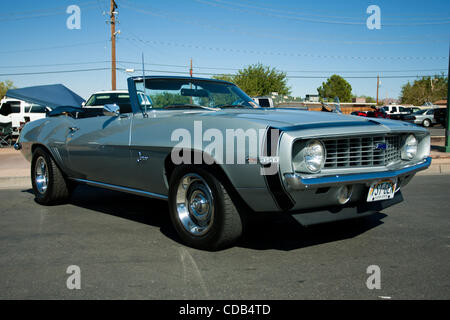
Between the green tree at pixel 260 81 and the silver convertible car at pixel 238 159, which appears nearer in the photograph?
the silver convertible car at pixel 238 159

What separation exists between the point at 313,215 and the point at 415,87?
3223 inches

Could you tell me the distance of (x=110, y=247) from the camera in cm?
378

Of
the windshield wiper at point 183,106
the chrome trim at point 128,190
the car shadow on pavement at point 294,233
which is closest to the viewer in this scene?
the car shadow on pavement at point 294,233

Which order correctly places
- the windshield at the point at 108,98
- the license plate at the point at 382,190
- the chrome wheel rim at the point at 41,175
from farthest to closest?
the windshield at the point at 108,98, the chrome wheel rim at the point at 41,175, the license plate at the point at 382,190

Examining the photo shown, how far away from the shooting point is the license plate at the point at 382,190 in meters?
3.44

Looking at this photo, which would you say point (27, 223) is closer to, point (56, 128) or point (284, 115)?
point (56, 128)

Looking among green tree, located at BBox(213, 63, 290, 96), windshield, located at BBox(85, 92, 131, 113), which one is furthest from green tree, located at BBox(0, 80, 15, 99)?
windshield, located at BBox(85, 92, 131, 113)

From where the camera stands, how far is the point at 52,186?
5.59m

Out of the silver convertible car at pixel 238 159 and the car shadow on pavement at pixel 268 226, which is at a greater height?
the silver convertible car at pixel 238 159

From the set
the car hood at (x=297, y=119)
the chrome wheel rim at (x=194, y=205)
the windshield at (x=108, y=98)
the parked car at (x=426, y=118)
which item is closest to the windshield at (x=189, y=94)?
the chrome wheel rim at (x=194, y=205)

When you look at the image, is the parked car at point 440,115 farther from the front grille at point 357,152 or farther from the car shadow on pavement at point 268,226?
the front grille at point 357,152

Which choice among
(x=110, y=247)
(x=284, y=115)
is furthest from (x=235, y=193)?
(x=110, y=247)

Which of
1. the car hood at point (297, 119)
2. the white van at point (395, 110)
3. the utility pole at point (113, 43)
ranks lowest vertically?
the car hood at point (297, 119)

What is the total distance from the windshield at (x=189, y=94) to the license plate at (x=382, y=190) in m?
1.88
